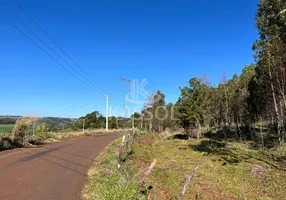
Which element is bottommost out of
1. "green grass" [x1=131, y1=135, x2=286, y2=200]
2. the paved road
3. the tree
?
"green grass" [x1=131, y1=135, x2=286, y2=200]

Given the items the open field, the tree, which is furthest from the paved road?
the tree

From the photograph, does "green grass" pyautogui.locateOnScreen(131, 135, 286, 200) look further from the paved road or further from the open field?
the paved road

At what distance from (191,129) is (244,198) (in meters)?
19.9

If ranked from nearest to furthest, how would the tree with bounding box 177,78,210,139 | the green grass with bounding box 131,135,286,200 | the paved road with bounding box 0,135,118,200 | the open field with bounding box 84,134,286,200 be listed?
the paved road with bounding box 0,135,118,200 → the open field with bounding box 84,134,286,200 → the green grass with bounding box 131,135,286,200 → the tree with bounding box 177,78,210,139

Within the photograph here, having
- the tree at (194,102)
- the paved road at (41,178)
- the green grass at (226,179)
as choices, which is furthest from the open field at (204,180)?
the tree at (194,102)

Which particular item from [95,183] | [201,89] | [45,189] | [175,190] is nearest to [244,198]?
[175,190]

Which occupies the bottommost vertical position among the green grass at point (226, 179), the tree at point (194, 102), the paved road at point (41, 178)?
the green grass at point (226, 179)

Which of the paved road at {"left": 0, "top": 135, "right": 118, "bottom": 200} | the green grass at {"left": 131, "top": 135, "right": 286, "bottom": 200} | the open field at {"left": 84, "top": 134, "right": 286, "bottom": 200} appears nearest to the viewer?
the paved road at {"left": 0, "top": 135, "right": 118, "bottom": 200}

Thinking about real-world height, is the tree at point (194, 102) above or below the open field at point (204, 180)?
above

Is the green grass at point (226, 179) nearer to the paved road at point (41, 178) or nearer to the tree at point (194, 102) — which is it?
the paved road at point (41, 178)

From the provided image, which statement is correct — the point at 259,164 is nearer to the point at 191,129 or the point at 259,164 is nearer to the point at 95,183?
the point at 95,183

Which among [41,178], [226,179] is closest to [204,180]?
[226,179]

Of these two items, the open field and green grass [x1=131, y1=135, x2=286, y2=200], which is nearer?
the open field

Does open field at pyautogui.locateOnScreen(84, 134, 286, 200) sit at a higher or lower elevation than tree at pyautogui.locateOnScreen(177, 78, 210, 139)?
lower
